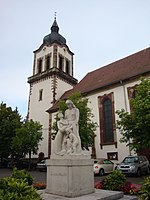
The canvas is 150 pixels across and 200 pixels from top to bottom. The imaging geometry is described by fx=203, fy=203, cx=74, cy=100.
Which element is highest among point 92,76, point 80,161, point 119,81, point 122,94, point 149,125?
point 92,76

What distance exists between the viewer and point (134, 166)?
14969 mm

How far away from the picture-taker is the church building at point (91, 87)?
21.7 metres

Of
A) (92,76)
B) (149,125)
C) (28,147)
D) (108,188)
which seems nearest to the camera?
(108,188)

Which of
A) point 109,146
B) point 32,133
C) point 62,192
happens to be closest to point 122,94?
point 109,146

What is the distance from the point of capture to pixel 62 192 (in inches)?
245

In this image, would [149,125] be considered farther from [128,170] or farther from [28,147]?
[28,147]

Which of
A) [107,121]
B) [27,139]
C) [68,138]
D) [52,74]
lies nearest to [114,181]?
[68,138]

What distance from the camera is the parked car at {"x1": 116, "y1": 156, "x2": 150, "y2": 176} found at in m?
14.9

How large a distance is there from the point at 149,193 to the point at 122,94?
17.8 metres

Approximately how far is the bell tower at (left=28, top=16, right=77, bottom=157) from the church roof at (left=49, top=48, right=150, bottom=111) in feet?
10.5

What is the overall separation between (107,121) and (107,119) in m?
0.23

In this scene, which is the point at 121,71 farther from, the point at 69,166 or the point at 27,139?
the point at 69,166

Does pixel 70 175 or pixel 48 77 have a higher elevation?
pixel 48 77

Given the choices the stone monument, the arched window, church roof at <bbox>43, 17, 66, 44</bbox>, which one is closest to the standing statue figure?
the stone monument
